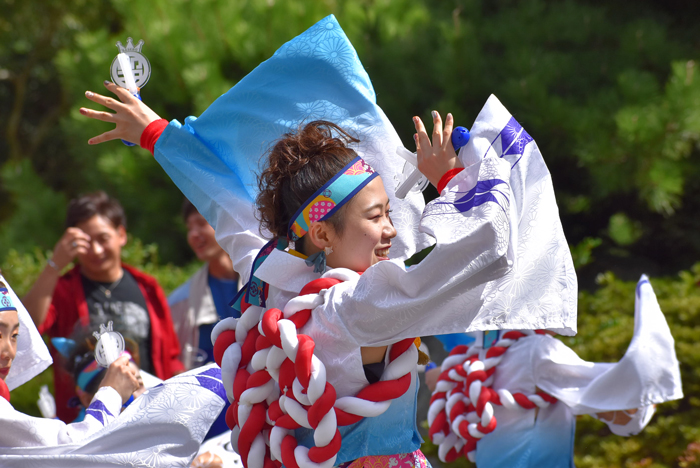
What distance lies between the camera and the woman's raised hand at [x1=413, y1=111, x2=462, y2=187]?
1683 mm

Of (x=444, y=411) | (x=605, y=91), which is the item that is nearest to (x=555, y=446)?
(x=444, y=411)

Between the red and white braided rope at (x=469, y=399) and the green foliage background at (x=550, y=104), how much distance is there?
1.33 meters

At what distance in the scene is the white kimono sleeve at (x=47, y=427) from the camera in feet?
5.87

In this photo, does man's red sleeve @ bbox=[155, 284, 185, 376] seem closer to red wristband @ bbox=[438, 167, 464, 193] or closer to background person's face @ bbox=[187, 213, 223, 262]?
background person's face @ bbox=[187, 213, 223, 262]

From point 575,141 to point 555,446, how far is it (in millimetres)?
2806

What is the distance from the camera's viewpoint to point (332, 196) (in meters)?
1.67

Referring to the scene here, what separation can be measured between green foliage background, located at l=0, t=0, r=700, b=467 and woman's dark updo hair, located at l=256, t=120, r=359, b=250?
244 cm

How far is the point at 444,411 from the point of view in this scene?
110 inches

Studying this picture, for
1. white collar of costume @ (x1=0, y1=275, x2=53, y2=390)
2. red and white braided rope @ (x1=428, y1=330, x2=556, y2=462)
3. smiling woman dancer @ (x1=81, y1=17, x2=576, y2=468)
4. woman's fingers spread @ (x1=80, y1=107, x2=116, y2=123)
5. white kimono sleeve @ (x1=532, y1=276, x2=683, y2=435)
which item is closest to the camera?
smiling woman dancer @ (x1=81, y1=17, x2=576, y2=468)

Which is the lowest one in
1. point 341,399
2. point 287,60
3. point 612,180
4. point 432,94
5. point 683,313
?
point 683,313

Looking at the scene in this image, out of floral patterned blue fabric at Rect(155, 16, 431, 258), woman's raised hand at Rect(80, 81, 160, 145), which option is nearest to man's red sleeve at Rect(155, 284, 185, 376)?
floral patterned blue fabric at Rect(155, 16, 431, 258)

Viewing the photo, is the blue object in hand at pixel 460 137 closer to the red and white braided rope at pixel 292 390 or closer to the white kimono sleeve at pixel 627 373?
the red and white braided rope at pixel 292 390

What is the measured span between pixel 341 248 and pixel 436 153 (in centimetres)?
34

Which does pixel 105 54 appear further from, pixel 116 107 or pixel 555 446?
pixel 555 446
